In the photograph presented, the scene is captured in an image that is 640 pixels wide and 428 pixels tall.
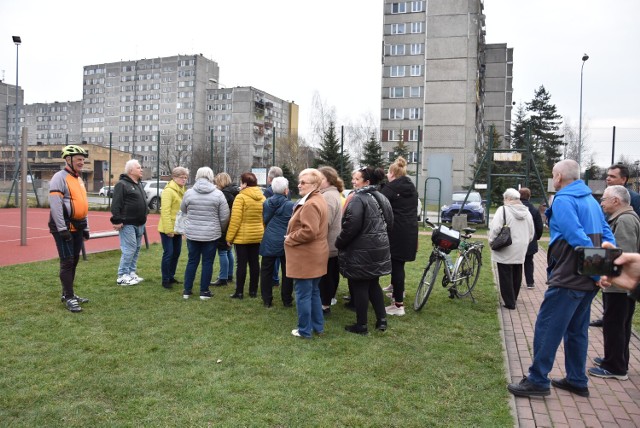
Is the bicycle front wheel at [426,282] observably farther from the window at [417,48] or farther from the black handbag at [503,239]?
the window at [417,48]

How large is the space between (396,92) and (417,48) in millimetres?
5420

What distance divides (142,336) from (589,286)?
4.17 m

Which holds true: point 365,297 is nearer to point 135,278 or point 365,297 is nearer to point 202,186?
point 202,186

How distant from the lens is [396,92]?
60.8 m

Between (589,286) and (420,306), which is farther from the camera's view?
(420,306)

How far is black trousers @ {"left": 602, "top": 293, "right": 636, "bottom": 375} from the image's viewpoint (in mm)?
4555

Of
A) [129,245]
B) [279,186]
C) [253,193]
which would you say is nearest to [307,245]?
[279,186]

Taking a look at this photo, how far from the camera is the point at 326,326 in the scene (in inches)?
234

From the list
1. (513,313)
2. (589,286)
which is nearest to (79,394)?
(589,286)

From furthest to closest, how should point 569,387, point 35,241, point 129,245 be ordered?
point 35,241 < point 129,245 < point 569,387

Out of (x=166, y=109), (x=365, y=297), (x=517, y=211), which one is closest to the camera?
(x=365, y=297)

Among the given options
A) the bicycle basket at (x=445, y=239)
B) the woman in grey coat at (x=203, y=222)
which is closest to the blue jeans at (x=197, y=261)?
the woman in grey coat at (x=203, y=222)

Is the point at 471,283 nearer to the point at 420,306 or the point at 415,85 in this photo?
the point at 420,306

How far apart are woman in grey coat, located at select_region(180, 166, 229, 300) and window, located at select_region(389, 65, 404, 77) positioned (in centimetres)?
5683
